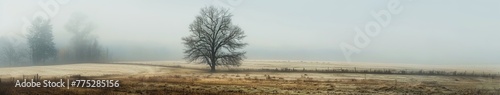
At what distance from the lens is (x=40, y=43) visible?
53.1 metres

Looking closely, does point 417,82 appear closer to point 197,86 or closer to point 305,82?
point 305,82

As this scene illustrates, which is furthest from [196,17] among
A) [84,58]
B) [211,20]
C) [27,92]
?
[84,58]

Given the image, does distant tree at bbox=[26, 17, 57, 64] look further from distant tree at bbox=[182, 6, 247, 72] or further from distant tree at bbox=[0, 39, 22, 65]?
distant tree at bbox=[182, 6, 247, 72]

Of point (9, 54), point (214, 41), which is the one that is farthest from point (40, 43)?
point (214, 41)

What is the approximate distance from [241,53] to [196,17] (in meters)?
5.43

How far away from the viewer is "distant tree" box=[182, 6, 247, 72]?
39.4m

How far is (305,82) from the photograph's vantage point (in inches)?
1163

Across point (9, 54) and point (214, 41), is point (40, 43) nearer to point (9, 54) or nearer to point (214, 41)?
point (9, 54)

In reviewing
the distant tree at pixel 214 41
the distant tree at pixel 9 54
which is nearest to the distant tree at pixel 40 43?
the distant tree at pixel 9 54

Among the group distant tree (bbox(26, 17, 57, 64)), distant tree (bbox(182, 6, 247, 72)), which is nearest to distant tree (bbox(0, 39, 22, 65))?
distant tree (bbox(26, 17, 57, 64))

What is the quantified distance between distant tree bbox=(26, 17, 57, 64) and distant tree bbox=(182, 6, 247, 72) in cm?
2165

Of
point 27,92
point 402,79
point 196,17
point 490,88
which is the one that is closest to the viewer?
point 27,92

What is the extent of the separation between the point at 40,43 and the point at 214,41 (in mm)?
25963

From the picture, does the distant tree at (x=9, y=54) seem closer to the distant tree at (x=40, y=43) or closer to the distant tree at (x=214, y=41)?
the distant tree at (x=40, y=43)
